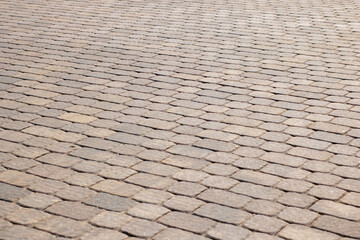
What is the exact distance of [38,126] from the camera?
6020 millimetres

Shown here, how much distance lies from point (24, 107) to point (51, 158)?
1467 millimetres

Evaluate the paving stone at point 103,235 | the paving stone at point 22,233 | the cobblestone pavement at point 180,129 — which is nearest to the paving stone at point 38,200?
the cobblestone pavement at point 180,129

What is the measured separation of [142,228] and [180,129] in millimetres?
1906

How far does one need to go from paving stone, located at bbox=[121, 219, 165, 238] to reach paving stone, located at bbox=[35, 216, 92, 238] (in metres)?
0.26

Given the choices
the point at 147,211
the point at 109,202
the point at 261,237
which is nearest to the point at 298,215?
the point at 261,237

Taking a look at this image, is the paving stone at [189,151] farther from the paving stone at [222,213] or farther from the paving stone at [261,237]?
the paving stone at [261,237]

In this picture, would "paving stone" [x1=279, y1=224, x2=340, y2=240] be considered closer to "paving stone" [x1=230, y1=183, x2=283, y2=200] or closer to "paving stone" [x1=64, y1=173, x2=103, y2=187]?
"paving stone" [x1=230, y1=183, x2=283, y2=200]

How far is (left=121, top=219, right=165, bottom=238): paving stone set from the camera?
4072mm

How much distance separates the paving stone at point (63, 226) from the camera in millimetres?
4090

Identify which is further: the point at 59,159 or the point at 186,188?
the point at 59,159

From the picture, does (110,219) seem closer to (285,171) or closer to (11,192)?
(11,192)

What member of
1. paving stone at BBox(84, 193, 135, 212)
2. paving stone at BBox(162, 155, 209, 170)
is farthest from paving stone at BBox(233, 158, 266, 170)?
paving stone at BBox(84, 193, 135, 212)

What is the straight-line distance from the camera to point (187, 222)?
423cm

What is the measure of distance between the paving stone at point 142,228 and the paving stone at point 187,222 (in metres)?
0.08
